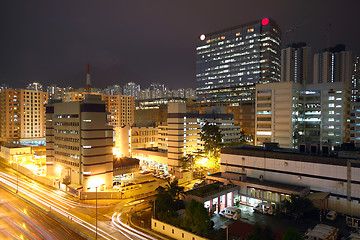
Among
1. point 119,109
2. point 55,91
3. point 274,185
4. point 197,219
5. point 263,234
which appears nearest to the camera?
point 263,234

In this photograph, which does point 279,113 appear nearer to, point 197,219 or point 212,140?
point 212,140

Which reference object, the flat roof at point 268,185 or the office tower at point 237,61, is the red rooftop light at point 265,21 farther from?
the flat roof at point 268,185

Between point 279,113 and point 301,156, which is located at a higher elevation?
point 279,113

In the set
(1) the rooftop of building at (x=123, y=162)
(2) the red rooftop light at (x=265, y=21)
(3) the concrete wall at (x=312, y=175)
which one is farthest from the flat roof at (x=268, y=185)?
(2) the red rooftop light at (x=265, y=21)

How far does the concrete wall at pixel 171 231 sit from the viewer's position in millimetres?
24516

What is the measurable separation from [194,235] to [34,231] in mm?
18630

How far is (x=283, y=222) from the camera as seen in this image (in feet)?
95.1

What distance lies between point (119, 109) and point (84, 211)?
103037 millimetres

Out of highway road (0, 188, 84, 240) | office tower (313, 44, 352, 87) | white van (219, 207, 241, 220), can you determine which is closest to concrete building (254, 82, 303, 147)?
white van (219, 207, 241, 220)

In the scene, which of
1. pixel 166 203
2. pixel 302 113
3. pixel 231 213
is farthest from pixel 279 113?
pixel 166 203

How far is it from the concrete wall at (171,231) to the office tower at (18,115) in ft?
308

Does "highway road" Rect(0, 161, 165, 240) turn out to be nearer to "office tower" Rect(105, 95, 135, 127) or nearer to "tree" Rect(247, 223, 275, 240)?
"tree" Rect(247, 223, 275, 240)

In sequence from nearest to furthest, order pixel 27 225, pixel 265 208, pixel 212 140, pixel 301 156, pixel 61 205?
pixel 27 225, pixel 265 208, pixel 301 156, pixel 61 205, pixel 212 140

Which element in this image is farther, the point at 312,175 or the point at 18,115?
the point at 18,115
